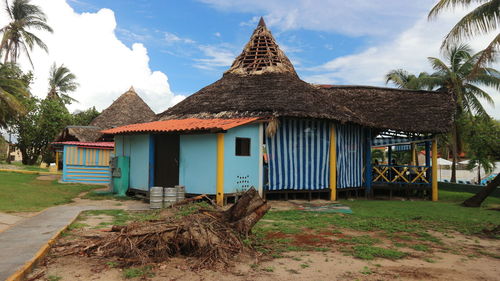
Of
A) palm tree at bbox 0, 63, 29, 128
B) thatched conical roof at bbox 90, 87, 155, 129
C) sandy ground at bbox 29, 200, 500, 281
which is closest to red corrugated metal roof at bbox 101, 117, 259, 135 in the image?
sandy ground at bbox 29, 200, 500, 281

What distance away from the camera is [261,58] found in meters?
16.3

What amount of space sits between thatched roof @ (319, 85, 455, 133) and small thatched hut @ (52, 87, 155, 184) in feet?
29.3

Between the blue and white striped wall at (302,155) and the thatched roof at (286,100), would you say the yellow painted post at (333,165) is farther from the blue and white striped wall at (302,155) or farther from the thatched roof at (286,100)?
the thatched roof at (286,100)

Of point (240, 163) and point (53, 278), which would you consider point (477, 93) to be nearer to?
point (240, 163)

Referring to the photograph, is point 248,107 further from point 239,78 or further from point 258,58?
point 258,58

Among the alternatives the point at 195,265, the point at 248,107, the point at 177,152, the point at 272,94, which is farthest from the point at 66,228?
the point at 272,94

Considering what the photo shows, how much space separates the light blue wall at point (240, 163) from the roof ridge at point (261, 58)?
4688mm

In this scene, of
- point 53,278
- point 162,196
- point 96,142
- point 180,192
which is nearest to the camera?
point 53,278

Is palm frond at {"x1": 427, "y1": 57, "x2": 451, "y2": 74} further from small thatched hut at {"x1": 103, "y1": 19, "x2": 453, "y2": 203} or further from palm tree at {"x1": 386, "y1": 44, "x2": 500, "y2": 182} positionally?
small thatched hut at {"x1": 103, "y1": 19, "x2": 453, "y2": 203}

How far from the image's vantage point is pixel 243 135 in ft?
38.2

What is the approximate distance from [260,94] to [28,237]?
9148 millimetres

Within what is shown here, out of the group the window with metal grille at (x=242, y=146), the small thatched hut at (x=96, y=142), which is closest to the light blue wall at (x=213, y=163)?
the window with metal grille at (x=242, y=146)

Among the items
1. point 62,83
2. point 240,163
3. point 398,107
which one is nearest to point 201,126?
point 240,163

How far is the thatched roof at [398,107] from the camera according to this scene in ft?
48.1
